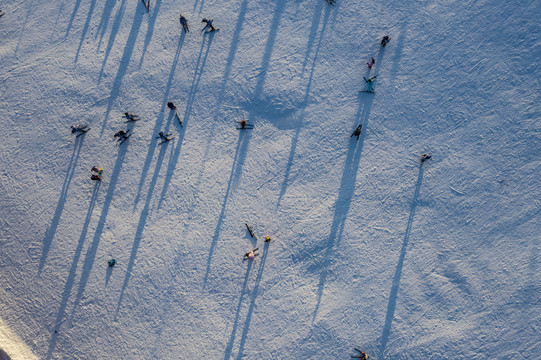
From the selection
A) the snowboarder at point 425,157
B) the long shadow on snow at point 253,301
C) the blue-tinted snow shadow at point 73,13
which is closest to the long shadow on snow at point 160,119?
the blue-tinted snow shadow at point 73,13

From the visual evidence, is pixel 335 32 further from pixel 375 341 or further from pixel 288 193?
pixel 375 341

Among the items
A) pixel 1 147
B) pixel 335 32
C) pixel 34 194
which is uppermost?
pixel 335 32

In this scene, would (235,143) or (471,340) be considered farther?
(235,143)

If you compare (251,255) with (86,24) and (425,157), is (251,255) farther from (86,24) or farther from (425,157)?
(86,24)

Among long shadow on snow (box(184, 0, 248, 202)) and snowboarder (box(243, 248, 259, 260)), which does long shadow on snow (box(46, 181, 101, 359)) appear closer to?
long shadow on snow (box(184, 0, 248, 202))

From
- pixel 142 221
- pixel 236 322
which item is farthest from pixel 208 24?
pixel 236 322

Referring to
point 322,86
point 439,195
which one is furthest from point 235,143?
point 439,195
